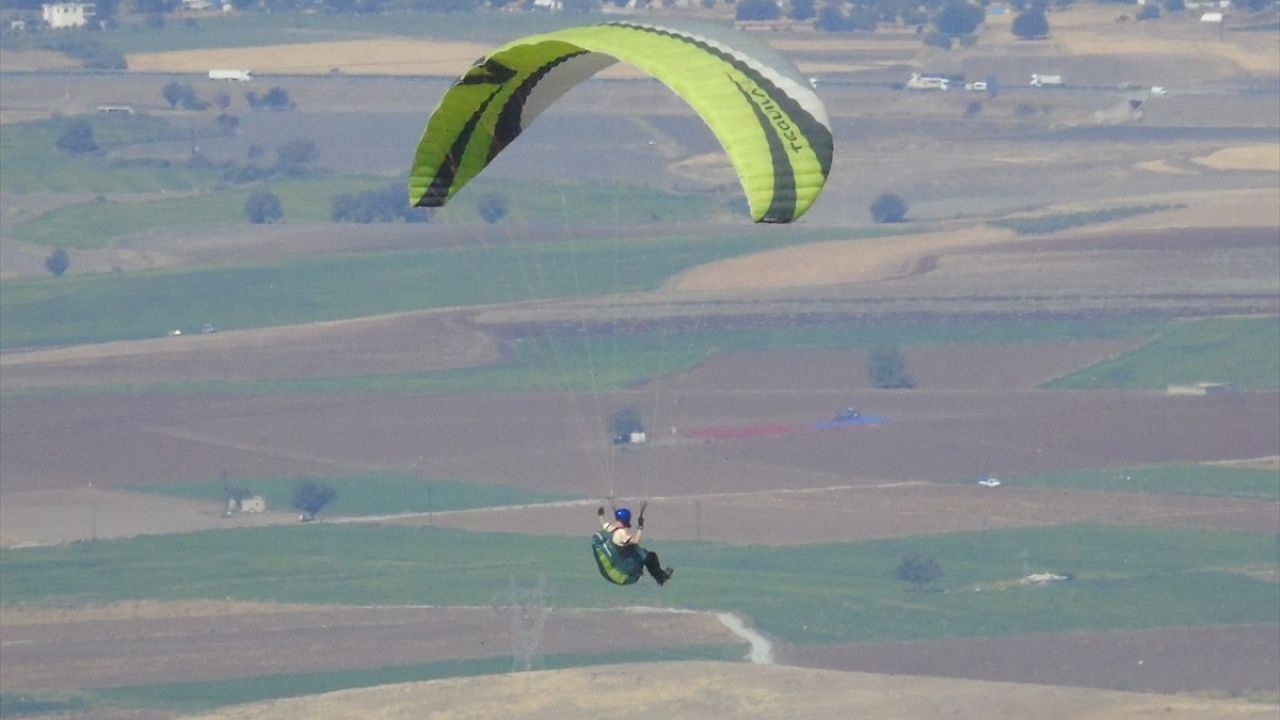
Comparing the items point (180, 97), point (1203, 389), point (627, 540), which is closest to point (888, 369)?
point (1203, 389)

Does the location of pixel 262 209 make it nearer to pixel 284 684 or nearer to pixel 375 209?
pixel 375 209

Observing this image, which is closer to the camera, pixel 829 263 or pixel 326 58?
pixel 829 263

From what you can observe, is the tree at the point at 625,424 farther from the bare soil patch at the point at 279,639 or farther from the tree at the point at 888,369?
the bare soil patch at the point at 279,639

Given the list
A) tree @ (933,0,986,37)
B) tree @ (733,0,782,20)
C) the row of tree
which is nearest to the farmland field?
the row of tree

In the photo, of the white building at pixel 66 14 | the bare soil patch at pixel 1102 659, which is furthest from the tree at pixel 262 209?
the bare soil patch at pixel 1102 659

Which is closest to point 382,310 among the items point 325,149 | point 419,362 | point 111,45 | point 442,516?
point 419,362

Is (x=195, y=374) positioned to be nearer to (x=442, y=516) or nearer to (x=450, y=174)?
(x=442, y=516)

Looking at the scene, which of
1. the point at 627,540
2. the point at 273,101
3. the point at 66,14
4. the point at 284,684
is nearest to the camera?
the point at 627,540

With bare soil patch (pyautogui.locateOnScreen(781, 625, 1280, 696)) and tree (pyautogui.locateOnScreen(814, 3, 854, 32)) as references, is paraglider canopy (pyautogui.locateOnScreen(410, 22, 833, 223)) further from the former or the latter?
tree (pyautogui.locateOnScreen(814, 3, 854, 32))
